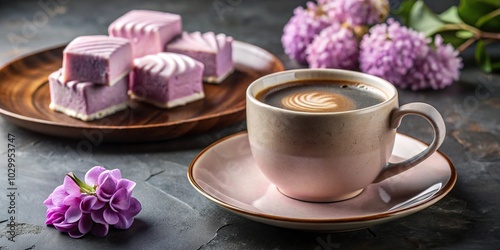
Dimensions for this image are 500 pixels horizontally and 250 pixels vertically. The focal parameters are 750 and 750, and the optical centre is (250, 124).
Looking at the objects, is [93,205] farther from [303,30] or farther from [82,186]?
[303,30]

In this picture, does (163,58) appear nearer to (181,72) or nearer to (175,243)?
(181,72)

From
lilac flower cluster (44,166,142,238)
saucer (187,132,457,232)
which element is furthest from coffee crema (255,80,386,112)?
lilac flower cluster (44,166,142,238)

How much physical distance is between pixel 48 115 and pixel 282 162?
734 millimetres

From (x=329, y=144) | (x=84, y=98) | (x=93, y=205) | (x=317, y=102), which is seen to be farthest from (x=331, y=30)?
(x=93, y=205)

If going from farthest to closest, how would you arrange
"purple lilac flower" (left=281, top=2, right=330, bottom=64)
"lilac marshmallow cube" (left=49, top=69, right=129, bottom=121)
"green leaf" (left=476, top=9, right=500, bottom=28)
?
"purple lilac flower" (left=281, top=2, right=330, bottom=64) → "green leaf" (left=476, top=9, right=500, bottom=28) → "lilac marshmallow cube" (left=49, top=69, right=129, bottom=121)

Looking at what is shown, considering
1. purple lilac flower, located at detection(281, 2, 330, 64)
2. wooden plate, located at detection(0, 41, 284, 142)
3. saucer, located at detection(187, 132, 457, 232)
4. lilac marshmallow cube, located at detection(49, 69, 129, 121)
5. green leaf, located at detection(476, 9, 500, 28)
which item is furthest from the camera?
purple lilac flower, located at detection(281, 2, 330, 64)

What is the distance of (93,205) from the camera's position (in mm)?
1208

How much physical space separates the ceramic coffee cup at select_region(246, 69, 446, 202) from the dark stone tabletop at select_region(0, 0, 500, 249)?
0.26 feet

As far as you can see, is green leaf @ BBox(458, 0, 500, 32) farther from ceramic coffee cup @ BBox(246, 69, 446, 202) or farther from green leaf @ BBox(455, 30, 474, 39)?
ceramic coffee cup @ BBox(246, 69, 446, 202)

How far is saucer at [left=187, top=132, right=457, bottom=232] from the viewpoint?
43.4 inches

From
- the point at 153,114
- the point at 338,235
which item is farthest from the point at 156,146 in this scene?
the point at 338,235

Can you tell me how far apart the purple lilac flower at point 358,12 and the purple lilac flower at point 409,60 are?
0.13m

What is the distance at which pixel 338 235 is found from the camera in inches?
46.9

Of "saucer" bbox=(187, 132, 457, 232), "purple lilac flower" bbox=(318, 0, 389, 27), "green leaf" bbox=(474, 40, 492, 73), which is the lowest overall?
"green leaf" bbox=(474, 40, 492, 73)
